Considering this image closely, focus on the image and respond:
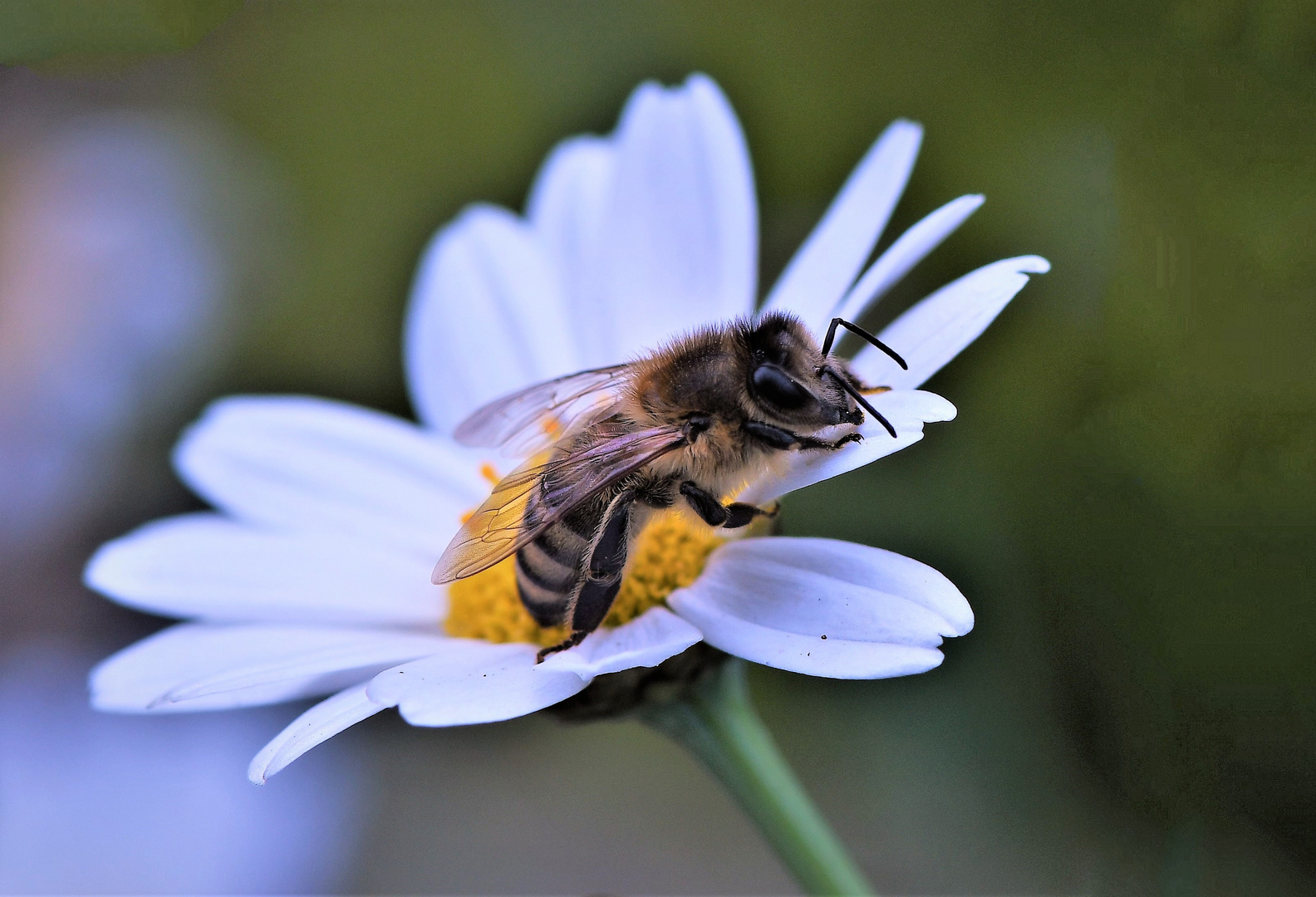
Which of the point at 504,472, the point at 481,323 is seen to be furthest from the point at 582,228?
the point at 504,472

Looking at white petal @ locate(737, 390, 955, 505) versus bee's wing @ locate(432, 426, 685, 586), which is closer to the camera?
white petal @ locate(737, 390, 955, 505)

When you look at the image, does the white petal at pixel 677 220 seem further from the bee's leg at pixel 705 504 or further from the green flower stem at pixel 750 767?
the green flower stem at pixel 750 767

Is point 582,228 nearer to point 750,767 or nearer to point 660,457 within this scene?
point 660,457

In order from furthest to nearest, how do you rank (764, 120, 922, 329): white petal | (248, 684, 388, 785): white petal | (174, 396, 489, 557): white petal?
(174, 396, 489, 557): white petal
(764, 120, 922, 329): white petal
(248, 684, 388, 785): white petal

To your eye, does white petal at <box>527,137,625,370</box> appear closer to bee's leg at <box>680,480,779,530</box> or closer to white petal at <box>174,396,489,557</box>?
white petal at <box>174,396,489,557</box>

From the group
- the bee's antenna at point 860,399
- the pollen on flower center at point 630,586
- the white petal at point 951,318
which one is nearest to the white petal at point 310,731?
the pollen on flower center at point 630,586

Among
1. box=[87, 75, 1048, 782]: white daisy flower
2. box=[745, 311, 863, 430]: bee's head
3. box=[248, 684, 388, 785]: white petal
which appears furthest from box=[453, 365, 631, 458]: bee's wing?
box=[248, 684, 388, 785]: white petal
